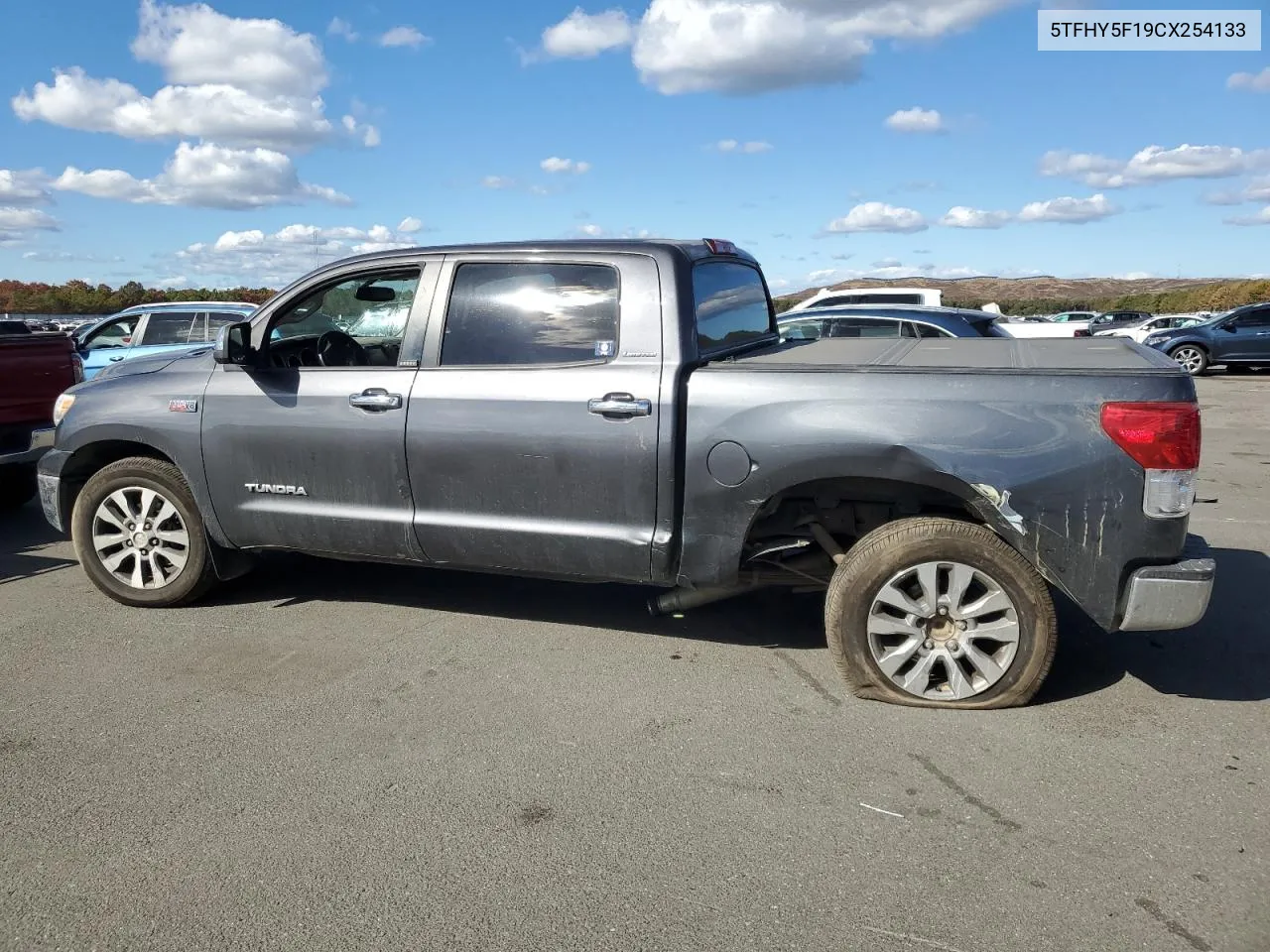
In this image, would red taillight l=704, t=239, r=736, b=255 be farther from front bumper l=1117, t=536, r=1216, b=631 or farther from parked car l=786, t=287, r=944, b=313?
parked car l=786, t=287, r=944, b=313

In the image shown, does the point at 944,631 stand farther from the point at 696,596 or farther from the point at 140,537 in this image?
the point at 140,537

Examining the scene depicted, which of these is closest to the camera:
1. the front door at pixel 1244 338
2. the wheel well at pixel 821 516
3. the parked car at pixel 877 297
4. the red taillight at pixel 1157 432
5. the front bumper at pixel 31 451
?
the red taillight at pixel 1157 432

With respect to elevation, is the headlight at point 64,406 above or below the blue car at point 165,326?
below

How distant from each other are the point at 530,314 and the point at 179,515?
225 centimetres

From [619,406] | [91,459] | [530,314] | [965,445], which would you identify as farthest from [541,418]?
[91,459]

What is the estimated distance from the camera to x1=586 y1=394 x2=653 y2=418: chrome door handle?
4.15 meters

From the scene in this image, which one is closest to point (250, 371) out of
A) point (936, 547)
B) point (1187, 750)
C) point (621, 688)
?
point (621, 688)

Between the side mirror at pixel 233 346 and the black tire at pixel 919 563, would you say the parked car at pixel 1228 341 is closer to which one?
the black tire at pixel 919 563

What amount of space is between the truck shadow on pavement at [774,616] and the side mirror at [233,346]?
1.42 meters

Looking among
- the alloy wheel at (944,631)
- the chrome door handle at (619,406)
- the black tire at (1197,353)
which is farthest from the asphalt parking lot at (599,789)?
the black tire at (1197,353)

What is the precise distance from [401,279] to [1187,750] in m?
3.96

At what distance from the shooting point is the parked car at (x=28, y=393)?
7346mm

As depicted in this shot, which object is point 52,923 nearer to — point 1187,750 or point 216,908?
point 216,908

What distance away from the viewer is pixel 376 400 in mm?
4637
